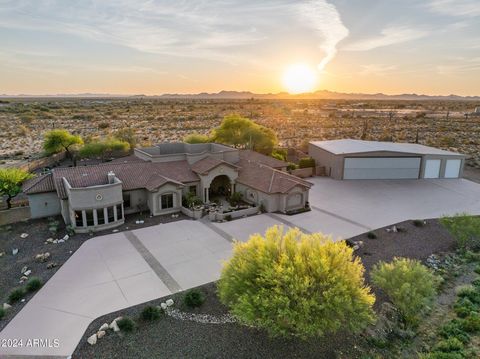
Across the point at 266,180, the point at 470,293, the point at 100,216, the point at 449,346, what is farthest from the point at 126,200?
the point at 470,293

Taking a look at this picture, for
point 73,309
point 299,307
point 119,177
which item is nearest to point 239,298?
point 299,307

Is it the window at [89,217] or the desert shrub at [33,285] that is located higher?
the window at [89,217]

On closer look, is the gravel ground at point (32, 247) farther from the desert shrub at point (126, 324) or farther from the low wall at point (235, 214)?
the desert shrub at point (126, 324)

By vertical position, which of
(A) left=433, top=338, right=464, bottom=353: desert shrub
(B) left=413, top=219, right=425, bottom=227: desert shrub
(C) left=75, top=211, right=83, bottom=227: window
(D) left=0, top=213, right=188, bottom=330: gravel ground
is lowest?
(A) left=433, top=338, right=464, bottom=353: desert shrub

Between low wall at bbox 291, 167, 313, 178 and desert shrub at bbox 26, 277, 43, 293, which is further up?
low wall at bbox 291, 167, 313, 178

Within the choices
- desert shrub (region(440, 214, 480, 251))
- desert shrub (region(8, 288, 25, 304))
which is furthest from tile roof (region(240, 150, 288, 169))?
desert shrub (region(8, 288, 25, 304))

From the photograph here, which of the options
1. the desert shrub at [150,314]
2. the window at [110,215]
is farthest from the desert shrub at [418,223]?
the window at [110,215]

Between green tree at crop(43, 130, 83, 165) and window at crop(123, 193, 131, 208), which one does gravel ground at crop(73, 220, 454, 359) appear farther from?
green tree at crop(43, 130, 83, 165)
